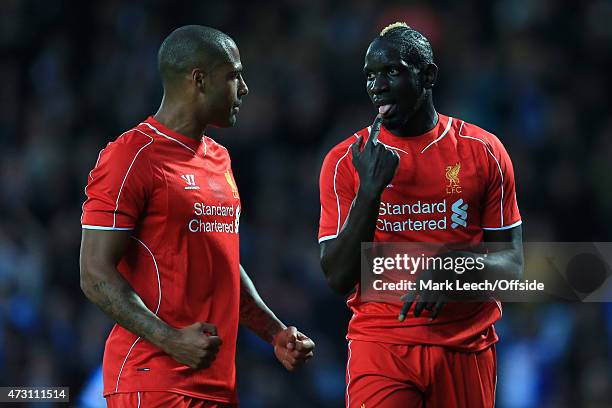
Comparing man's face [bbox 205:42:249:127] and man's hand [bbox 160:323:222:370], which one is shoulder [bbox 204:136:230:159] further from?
man's hand [bbox 160:323:222:370]

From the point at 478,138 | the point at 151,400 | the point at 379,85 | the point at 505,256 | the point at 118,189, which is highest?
the point at 379,85

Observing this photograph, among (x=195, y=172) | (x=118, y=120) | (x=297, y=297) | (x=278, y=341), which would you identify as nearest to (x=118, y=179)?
(x=195, y=172)

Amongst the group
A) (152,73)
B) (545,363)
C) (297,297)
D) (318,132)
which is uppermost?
(152,73)

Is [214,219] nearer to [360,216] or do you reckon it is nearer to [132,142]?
[132,142]

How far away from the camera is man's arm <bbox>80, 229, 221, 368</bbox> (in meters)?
4.51

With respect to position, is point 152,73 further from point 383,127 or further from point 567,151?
point 383,127

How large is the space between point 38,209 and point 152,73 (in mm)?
2042

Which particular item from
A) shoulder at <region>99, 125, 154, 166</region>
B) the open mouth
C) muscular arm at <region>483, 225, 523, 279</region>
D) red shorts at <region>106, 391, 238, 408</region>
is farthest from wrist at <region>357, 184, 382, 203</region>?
red shorts at <region>106, 391, 238, 408</region>

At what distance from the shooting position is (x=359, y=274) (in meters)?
4.88

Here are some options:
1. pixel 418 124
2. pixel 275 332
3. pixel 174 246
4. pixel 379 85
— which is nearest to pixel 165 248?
pixel 174 246

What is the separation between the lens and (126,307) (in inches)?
179

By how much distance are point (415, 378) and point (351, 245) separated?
66 cm

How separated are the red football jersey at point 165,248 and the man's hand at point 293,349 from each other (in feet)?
0.89

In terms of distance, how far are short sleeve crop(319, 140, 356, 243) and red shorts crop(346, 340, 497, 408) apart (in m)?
0.55
